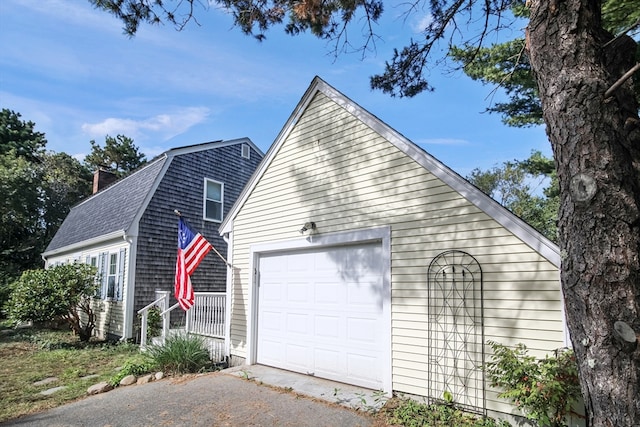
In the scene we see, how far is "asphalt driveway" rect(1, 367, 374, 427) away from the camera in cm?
491

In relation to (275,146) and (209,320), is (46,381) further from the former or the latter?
(275,146)

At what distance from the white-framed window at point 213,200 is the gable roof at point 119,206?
1329 mm

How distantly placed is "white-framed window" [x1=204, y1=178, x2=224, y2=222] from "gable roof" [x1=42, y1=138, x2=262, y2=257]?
133cm

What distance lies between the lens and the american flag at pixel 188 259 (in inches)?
329

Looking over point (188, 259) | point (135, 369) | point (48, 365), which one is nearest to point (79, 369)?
point (48, 365)

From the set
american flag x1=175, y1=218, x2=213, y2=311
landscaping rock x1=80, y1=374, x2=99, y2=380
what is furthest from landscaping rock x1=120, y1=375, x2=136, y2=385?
american flag x1=175, y1=218, x2=213, y2=311

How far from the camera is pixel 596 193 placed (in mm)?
2434

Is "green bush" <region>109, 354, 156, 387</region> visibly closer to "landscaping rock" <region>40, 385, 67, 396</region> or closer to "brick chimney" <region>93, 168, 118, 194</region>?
"landscaping rock" <region>40, 385, 67, 396</region>

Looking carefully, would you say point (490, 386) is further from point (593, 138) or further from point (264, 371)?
point (264, 371)

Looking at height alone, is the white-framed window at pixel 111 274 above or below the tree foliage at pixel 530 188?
below

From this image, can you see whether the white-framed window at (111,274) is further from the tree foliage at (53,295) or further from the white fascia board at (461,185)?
the white fascia board at (461,185)

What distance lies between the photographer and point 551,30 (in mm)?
2758

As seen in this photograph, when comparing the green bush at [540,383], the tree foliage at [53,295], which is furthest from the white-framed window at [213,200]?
the green bush at [540,383]

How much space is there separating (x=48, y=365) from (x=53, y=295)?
2784 millimetres
